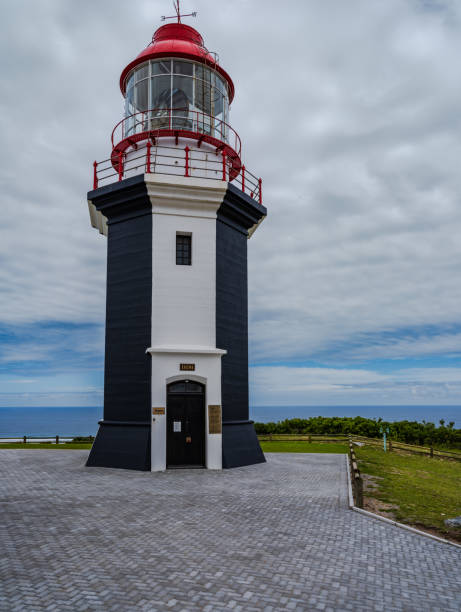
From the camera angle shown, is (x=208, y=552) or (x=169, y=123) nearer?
(x=208, y=552)

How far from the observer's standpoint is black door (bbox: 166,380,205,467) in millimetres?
14320

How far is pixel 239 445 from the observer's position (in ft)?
49.8

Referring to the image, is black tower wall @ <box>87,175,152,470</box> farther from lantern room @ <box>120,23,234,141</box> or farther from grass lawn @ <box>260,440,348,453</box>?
grass lawn @ <box>260,440,348,453</box>

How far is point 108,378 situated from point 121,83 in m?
10.5

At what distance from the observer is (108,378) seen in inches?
601

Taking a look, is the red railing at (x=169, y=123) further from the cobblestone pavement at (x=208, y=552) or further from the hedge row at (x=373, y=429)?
the hedge row at (x=373, y=429)

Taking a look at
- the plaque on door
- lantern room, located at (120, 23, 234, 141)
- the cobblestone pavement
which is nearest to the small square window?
lantern room, located at (120, 23, 234, 141)

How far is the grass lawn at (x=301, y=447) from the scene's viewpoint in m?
20.7

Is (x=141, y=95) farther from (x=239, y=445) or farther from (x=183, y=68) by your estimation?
(x=239, y=445)

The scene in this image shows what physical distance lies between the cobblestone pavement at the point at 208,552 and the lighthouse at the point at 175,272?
2.80 metres

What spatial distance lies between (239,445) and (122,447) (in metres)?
3.68

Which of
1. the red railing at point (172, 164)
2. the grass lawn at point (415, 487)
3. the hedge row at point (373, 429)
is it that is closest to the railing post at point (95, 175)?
the red railing at point (172, 164)

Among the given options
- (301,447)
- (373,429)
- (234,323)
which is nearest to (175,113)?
(234,323)

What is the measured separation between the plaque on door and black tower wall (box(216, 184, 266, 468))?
430 mm
